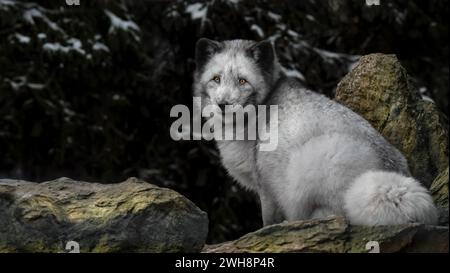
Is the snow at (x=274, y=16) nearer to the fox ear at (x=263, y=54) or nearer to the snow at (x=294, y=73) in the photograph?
the snow at (x=294, y=73)

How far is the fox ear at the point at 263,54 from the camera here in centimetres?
640

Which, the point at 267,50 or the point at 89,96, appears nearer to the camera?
the point at 267,50

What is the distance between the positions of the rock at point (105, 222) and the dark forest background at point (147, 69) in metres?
5.54

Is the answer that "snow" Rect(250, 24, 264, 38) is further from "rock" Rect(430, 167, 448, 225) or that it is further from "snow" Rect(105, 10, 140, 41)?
"rock" Rect(430, 167, 448, 225)

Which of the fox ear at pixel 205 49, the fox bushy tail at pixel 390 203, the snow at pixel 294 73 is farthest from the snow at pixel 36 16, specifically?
the fox bushy tail at pixel 390 203

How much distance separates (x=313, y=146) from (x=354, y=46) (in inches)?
264

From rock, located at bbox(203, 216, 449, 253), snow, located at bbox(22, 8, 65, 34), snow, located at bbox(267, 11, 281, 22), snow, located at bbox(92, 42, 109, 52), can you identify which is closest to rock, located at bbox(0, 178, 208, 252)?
rock, located at bbox(203, 216, 449, 253)

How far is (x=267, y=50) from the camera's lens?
6465 millimetres

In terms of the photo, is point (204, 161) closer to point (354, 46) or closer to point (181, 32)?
point (181, 32)

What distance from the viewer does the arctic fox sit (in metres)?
5.13

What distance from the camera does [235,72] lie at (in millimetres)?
6199

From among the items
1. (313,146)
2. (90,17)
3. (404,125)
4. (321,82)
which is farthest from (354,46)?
(313,146)

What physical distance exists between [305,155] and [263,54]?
122cm

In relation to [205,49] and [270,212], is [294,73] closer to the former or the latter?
[205,49]
